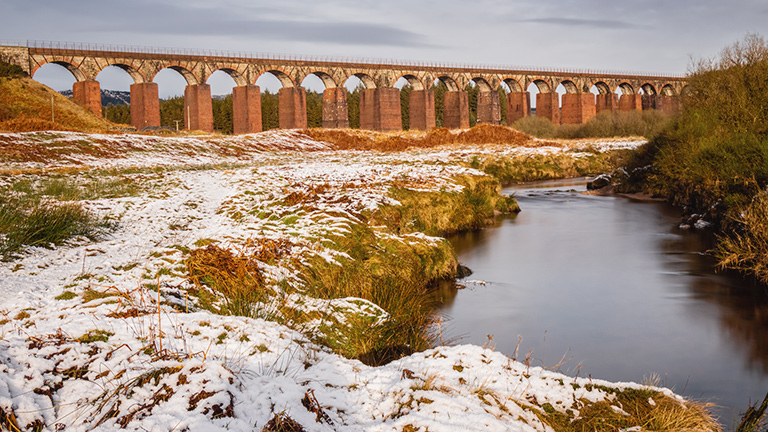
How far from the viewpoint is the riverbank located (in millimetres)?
3039

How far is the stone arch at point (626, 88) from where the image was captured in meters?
83.1

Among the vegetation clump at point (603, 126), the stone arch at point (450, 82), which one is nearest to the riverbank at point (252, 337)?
the vegetation clump at point (603, 126)

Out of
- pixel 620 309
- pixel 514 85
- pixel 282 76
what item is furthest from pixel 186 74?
pixel 620 309

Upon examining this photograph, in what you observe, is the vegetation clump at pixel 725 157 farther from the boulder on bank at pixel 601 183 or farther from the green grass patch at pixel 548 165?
the green grass patch at pixel 548 165

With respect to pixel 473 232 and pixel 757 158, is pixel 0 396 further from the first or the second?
pixel 757 158

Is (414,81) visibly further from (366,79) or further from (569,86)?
(569,86)

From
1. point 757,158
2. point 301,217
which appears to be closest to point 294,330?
point 301,217

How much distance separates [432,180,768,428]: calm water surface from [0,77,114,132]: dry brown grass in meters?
24.3

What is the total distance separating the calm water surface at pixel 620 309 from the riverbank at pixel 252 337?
1159mm

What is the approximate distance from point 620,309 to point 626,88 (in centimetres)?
8406

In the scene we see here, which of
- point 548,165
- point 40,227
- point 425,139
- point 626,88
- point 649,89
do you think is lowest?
point 40,227

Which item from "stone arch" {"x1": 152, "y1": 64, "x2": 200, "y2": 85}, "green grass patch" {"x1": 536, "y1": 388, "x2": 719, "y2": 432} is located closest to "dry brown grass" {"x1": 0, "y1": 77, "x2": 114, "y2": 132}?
"stone arch" {"x1": 152, "y1": 64, "x2": 200, "y2": 85}

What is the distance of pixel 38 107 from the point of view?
36094 millimetres

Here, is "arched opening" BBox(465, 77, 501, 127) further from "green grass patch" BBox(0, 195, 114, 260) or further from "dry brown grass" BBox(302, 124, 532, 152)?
"green grass patch" BBox(0, 195, 114, 260)
